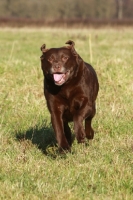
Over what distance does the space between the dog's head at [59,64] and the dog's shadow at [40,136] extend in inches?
40.4

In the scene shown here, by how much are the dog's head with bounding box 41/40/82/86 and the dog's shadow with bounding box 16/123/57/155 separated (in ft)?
3.37

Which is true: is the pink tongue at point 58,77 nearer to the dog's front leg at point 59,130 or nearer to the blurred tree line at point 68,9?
the dog's front leg at point 59,130

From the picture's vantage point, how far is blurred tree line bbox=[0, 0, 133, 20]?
3531 inches

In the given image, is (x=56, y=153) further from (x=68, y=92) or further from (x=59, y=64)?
(x=59, y=64)

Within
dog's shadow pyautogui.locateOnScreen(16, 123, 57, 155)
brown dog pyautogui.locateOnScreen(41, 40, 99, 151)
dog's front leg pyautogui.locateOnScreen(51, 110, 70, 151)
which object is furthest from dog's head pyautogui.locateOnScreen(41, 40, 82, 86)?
dog's shadow pyautogui.locateOnScreen(16, 123, 57, 155)

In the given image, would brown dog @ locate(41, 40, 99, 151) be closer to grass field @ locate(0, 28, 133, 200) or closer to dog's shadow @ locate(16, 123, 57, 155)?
grass field @ locate(0, 28, 133, 200)

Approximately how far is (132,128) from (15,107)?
7.49ft

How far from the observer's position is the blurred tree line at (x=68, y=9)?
89.7 meters

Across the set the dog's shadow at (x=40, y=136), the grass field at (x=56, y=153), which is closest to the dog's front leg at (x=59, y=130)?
the grass field at (x=56, y=153)

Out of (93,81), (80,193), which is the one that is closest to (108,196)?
(80,193)

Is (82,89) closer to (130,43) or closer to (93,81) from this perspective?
(93,81)

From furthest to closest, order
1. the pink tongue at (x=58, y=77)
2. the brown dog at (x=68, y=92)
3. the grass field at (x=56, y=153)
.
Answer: the brown dog at (x=68, y=92) < the pink tongue at (x=58, y=77) < the grass field at (x=56, y=153)

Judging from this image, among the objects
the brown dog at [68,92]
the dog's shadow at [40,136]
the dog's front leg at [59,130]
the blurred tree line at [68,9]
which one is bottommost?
the blurred tree line at [68,9]

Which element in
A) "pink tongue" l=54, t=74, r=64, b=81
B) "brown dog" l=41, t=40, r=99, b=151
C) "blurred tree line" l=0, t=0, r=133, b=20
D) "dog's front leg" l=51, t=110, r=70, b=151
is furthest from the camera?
"blurred tree line" l=0, t=0, r=133, b=20
